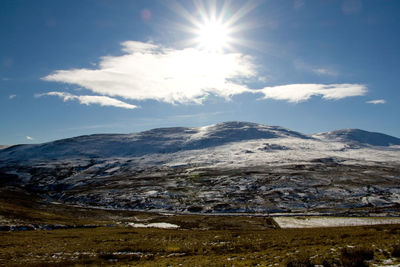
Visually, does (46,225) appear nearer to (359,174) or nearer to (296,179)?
(296,179)

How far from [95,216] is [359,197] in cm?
9897

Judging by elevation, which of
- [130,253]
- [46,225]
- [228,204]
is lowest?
[228,204]

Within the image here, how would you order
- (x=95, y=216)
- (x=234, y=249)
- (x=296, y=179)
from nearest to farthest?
(x=234, y=249) → (x=95, y=216) → (x=296, y=179)

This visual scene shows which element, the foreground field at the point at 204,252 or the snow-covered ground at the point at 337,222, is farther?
the snow-covered ground at the point at 337,222

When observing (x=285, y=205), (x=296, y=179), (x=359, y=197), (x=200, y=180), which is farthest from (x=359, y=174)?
(x=200, y=180)

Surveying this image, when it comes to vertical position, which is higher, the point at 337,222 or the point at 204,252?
the point at 204,252

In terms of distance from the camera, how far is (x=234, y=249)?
26.7 meters

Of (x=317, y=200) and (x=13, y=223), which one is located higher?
(x=13, y=223)

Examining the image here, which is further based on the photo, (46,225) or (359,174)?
(359,174)

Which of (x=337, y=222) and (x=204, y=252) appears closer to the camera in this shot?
(x=204, y=252)

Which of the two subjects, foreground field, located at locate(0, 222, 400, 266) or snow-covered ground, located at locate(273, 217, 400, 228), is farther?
snow-covered ground, located at locate(273, 217, 400, 228)

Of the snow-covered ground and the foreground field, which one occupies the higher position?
the foreground field

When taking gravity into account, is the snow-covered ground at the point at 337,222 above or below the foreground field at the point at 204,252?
below

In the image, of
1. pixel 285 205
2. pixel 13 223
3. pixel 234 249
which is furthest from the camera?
pixel 285 205
